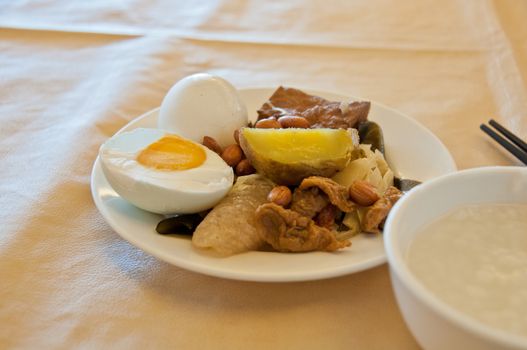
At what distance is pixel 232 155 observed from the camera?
1.31 m

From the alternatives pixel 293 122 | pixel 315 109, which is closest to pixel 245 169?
pixel 293 122

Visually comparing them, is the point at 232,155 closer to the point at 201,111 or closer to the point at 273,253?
the point at 201,111

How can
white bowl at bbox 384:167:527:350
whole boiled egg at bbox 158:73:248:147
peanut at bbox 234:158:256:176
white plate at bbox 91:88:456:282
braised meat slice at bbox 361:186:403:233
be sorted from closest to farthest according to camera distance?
white bowl at bbox 384:167:527:350 → white plate at bbox 91:88:456:282 → braised meat slice at bbox 361:186:403:233 → peanut at bbox 234:158:256:176 → whole boiled egg at bbox 158:73:248:147

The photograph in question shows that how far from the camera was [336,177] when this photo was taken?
1233 millimetres

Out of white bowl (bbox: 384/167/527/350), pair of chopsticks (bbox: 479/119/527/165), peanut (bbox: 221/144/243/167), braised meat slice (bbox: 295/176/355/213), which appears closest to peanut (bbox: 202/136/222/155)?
peanut (bbox: 221/144/243/167)

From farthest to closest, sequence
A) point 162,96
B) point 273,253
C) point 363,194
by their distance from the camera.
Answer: point 162,96 → point 363,194 → point 273,253

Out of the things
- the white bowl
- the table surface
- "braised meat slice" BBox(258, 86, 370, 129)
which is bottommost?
the table surface

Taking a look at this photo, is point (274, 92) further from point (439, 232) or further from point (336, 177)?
point (439, 232)

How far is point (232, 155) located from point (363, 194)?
1.17 feet

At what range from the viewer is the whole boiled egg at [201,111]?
1399 mm

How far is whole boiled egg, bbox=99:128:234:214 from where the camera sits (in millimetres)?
1097

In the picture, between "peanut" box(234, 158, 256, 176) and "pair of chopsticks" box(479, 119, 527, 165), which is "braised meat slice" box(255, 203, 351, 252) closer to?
"peanut" box(234, 158, 256, 176)

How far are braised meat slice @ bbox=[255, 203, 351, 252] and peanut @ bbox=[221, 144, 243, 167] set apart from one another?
0.92 ft

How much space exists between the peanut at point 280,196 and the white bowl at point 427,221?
33cm
